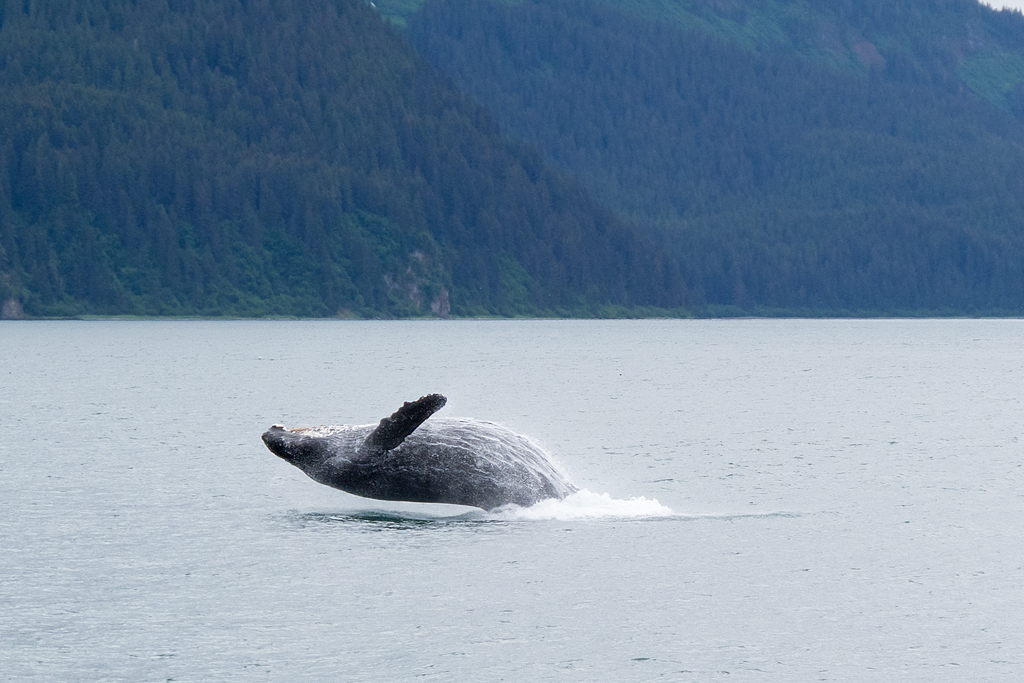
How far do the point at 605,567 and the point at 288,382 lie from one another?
65735 millimetres

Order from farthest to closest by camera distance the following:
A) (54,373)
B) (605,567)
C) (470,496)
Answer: (54,373)
(470,496)
(605,567)

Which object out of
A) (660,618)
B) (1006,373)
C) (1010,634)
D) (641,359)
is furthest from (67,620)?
(641,359)

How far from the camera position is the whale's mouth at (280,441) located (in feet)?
98.7

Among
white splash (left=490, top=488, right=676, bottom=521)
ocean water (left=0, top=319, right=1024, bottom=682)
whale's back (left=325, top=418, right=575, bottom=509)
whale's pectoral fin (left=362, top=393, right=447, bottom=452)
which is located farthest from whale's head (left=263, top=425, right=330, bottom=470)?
white splash (left=490, top=488, right=676, bottom=521)

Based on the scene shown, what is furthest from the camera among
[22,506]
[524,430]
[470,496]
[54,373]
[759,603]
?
[54,373]

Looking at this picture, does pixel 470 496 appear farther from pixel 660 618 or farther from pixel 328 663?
pixel 328 663

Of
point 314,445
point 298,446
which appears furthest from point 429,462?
point 298,446

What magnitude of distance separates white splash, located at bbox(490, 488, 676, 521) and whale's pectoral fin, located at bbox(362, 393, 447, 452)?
117 inches

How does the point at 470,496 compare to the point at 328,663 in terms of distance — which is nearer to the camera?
the point at 328,663

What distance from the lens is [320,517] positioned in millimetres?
30781

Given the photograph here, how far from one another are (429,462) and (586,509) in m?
3.91

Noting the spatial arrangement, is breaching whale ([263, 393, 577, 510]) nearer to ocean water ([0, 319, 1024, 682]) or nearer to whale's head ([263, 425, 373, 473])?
whale's head ([263, 425, 373, 473])

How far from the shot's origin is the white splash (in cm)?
3027

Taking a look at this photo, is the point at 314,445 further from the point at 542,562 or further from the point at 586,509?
the point at 542,562
